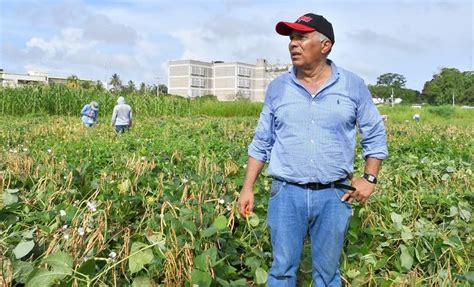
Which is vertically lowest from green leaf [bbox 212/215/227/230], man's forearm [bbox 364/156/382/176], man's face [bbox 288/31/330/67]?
green leaf [bbox 212/215/227/230]

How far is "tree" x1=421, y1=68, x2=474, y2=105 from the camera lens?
67.2m

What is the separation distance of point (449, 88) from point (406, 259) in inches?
2947

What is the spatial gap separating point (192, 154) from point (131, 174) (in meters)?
2.30

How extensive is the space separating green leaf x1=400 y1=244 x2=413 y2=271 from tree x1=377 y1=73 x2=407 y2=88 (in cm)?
10362

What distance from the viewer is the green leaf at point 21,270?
2.51 m

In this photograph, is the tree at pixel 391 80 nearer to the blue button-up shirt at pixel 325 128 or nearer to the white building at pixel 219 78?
the white building at pixel 219 78

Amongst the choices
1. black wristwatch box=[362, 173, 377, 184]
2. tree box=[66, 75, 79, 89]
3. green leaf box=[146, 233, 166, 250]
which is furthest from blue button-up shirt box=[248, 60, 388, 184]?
tree box=[66, 75, 79, 89]

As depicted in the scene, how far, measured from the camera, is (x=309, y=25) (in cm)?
247

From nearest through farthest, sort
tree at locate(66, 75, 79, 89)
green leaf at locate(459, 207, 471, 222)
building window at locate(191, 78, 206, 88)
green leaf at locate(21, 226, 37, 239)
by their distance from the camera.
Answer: green leaf at locate(21, 226, 37, 239) → green leaf at locate(459, 207, 471, 222) → tree at locate(66, 75, 79, 89) → building window at locate(191, 78, 206, 88)

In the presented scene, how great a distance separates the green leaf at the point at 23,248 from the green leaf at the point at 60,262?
292 millimetres

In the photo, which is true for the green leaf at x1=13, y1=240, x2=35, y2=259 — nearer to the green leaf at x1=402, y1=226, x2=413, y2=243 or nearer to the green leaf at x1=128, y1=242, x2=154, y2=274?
the green leaf at x1=128, y1=242, x2=154, y2=274

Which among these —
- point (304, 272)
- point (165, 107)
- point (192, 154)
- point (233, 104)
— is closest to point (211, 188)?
point (304, 272)

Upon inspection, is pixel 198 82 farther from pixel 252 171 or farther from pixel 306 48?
pixel 306 48

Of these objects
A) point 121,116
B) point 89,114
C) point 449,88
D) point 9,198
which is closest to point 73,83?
point 89,114
